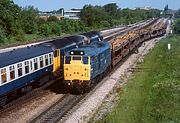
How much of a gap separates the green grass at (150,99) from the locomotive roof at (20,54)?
6371mm

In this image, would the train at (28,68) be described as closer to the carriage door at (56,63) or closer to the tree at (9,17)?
the carriage door at (56,63)

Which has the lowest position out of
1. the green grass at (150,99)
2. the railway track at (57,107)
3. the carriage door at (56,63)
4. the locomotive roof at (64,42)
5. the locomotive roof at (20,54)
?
the railway track at (57,107)

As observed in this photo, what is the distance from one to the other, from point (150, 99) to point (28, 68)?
8.05m

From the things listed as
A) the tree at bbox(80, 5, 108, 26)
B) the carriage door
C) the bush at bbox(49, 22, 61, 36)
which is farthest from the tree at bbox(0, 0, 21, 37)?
the tree at bbox(80, 5, 108, 26)

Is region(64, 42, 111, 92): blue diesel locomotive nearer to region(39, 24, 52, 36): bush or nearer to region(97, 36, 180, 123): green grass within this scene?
region(97, 36, 180, 123): green grass

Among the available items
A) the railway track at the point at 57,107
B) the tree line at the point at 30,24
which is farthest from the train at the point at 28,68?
the tree line at the point at 30,24

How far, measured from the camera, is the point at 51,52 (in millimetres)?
29203

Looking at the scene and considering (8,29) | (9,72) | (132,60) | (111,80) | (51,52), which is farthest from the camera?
(8,29)

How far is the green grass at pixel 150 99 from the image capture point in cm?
1920

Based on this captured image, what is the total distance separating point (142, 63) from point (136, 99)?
18.9 metres

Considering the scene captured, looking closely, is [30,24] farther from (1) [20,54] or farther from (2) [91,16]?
(1) [20,54]

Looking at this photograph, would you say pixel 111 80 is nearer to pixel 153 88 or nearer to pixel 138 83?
pixel 138 83

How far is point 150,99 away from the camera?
23.3 meters

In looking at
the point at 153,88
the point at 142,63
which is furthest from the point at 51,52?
the point at 142,63
